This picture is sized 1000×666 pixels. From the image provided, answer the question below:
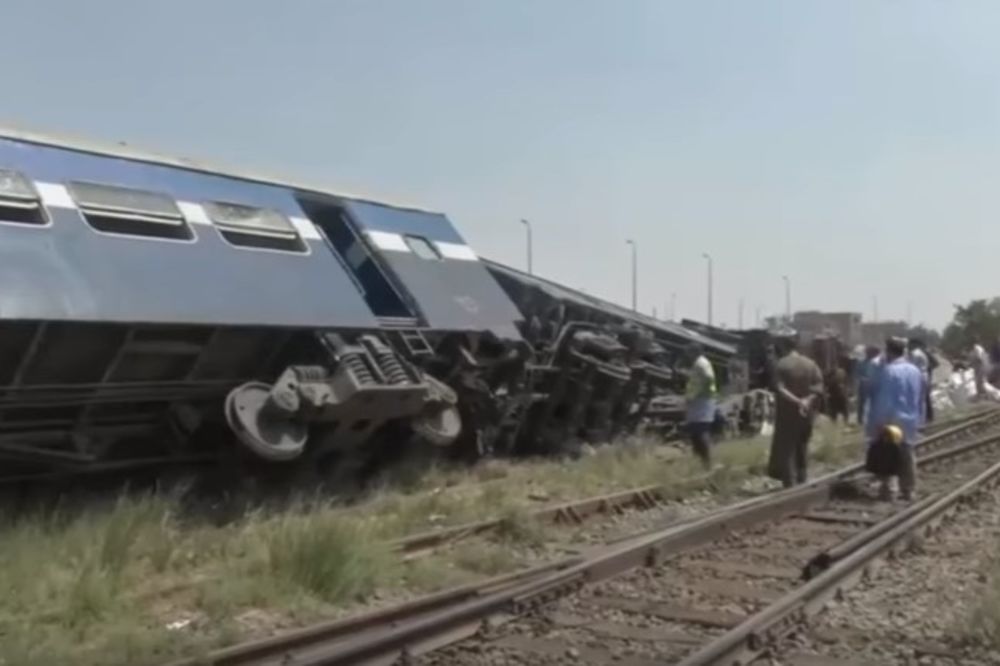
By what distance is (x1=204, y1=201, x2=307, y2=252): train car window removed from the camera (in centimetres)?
1237

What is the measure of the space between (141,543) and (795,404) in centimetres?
687

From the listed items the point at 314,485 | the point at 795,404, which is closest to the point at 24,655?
the point at 314,485

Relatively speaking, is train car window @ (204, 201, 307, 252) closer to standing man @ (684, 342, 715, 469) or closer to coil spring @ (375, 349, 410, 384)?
coil spring @ (375, 349, 410, 384)

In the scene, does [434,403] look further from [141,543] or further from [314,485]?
[141,543]

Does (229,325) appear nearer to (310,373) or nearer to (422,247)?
(310,373)

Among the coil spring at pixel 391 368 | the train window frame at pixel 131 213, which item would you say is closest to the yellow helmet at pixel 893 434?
the coil spring at pixel 391 368

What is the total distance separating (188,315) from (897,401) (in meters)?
6.75

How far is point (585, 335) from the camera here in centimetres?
1866

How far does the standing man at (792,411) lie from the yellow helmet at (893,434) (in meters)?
0.86

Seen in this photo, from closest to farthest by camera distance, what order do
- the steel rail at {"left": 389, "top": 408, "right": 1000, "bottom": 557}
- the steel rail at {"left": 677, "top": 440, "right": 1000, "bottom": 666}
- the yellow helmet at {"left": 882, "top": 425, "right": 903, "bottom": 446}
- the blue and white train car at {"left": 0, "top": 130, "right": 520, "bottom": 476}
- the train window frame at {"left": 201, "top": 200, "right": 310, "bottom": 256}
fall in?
1. the steel rail at {"left": 677, "top": 440, "right": 1000, "bottom": 666}
2. the blue and white train car at {"left": 0, "top": 130, "right": 520, "bottom": 476}
3. the steel rail at {"left": 389, "top": 408, "right": 1000, "bottom": 557}
4. the train window frame at {"left": 201, "top": 200, "right": 310, "bottom": 256}
5. the yellow helmet at {"left": 882, "top": 425, "right": 903, "bottom": 446}

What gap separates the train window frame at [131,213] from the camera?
427 inches

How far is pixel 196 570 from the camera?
9.41 meters

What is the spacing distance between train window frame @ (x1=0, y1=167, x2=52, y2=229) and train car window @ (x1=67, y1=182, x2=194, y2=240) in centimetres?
45

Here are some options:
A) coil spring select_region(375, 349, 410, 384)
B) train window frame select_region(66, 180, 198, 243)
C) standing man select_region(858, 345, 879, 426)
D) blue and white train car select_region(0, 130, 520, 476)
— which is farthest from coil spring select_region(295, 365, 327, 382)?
standing man select_region(858, 345, 879, 426)
